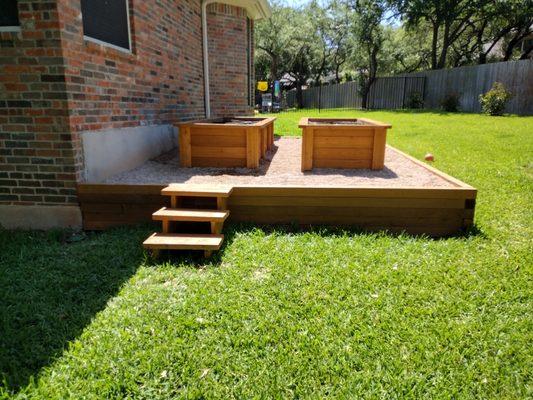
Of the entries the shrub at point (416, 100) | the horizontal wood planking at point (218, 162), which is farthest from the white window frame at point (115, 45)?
the shrub at point (416, 100)

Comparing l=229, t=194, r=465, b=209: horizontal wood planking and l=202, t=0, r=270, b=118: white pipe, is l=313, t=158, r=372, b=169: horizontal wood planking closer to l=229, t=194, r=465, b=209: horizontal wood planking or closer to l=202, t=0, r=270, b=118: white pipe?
l=229, t=194, r=465, b=209: horizontal wood planking

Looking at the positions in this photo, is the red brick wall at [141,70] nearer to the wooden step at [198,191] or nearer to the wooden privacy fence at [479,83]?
the wooden step at [198,191]

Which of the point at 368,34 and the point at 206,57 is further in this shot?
the point at 368,34

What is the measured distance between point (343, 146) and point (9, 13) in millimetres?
3936

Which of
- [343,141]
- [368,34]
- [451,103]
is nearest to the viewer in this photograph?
[343,141]

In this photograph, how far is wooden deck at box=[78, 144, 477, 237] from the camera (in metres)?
3.62

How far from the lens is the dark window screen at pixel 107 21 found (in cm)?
385

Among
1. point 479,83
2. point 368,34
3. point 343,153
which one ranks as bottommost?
point 343,153

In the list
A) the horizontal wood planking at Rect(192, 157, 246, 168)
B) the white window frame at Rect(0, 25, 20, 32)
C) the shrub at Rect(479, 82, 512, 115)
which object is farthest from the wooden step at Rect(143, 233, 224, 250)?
the shrub at Rect(479, 82, 512, 115)

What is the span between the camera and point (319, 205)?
3.71 metres

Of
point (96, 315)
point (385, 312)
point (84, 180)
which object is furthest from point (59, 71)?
point (385, 312)

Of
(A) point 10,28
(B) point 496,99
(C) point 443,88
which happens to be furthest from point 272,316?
(C) point 443,88

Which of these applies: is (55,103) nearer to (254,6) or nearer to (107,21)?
(107,21)

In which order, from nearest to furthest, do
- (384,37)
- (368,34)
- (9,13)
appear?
(9,13)
(368,34)
(384,37)
